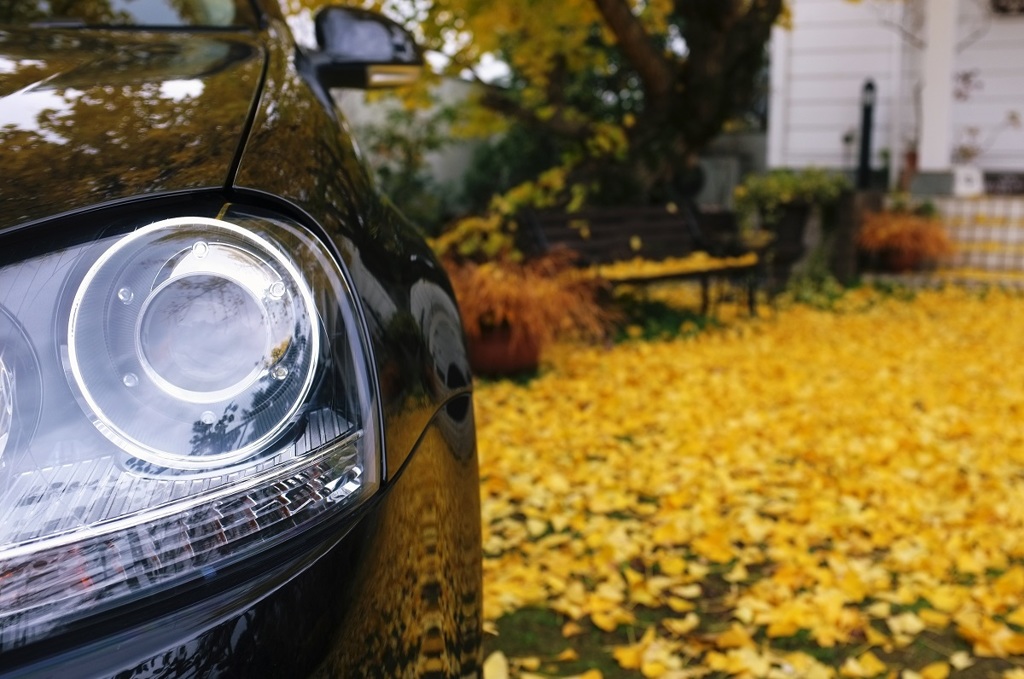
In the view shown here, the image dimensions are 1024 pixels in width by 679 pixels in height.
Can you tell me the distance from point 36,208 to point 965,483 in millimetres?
3277

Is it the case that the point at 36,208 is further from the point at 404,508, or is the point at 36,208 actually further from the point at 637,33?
the point at 637,33

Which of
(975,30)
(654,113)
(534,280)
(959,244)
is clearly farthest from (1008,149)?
(534,280)

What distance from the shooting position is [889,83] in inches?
410

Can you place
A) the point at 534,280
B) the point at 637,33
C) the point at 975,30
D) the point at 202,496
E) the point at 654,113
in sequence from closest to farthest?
the point at 202,496 < the point at 534,280 < the point at 637,33 < the point at 654,113 < the point at 975,30

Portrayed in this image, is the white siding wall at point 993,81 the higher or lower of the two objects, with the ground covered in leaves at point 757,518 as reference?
higher

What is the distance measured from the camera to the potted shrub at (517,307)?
5.21 m

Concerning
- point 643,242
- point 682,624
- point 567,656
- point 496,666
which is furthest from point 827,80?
point 496,666

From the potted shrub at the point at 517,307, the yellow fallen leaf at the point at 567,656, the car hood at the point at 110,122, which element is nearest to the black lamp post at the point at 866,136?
the potted shrub at the point at 517,307

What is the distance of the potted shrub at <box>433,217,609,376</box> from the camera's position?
5.21 meters

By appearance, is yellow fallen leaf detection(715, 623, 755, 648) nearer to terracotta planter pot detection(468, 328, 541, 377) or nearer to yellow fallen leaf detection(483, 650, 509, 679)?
yellow fallen leaf detection(483, 650, 509, 679)

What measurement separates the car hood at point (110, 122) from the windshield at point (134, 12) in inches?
21.4

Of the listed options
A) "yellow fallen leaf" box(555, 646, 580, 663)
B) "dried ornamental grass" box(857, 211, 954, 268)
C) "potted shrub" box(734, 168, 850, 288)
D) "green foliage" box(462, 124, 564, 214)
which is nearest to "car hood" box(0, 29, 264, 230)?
"yellow fallen leaf" box(555, 646, 580, 663)

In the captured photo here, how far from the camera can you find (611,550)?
9.62ft

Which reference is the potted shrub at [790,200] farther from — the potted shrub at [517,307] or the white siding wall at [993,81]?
the potted shrub at [517,307]
